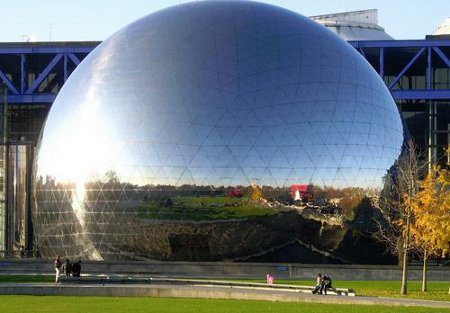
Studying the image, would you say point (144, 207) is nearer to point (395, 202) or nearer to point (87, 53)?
point (395, 202)

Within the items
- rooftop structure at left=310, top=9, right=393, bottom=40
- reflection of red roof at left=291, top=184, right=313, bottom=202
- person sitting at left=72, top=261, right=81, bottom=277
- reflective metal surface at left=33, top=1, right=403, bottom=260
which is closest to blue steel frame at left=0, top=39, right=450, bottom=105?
rooftop structure at left=310, top=9, right=393, bottom=40

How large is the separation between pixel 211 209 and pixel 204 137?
94.5 inches

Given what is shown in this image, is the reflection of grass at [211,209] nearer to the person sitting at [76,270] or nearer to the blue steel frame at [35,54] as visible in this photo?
the person sitting at [76,270]

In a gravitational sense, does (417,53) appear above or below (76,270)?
above

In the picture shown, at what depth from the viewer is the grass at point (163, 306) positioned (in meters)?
25.9

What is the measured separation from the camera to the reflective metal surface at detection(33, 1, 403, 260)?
38.8 meters

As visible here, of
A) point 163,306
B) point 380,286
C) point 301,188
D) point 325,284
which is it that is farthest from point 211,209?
point 163,306

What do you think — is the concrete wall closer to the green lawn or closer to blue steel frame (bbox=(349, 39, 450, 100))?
the green lawn

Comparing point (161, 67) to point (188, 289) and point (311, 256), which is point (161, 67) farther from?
point (188, 289)

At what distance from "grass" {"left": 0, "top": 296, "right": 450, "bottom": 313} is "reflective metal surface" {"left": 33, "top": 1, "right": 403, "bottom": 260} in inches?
348

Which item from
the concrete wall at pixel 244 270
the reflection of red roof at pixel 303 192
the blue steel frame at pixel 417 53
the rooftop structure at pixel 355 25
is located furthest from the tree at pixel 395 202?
the rooftop structure at pixel 355 25

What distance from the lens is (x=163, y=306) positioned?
27.6 metres

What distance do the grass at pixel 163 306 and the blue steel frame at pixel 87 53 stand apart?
4096cm

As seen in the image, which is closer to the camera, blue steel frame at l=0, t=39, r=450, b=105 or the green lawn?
the green lawn
